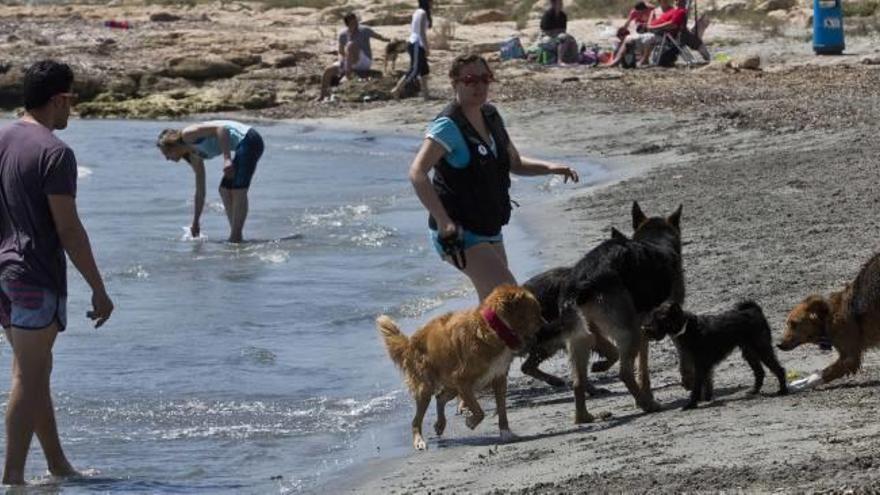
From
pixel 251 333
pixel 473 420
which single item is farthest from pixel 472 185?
pixel 251 333

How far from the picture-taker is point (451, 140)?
28.4 feet

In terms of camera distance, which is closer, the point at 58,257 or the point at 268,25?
the point at 58,257

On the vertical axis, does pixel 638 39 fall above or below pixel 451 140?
below

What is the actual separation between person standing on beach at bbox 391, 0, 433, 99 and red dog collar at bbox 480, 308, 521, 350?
22559 millimetres

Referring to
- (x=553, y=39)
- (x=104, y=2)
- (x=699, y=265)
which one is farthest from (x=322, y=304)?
(x=104, y=2)

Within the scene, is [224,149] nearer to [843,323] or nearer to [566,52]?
[843,323]

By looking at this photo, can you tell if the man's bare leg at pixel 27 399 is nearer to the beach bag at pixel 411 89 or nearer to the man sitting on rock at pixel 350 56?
the beach bag at pixel 411 89

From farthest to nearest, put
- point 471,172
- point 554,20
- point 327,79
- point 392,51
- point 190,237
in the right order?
1. point 392,51
2. point 327,79
3. point 554,20
4. point 190,237
5. point 471,172

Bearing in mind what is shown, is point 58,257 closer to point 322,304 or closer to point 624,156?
point 322,304

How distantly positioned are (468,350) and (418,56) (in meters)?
22.6

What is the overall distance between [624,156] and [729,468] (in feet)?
53.8

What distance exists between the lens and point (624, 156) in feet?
74.7

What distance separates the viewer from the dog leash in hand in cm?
855

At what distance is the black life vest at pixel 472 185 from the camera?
873 cm
